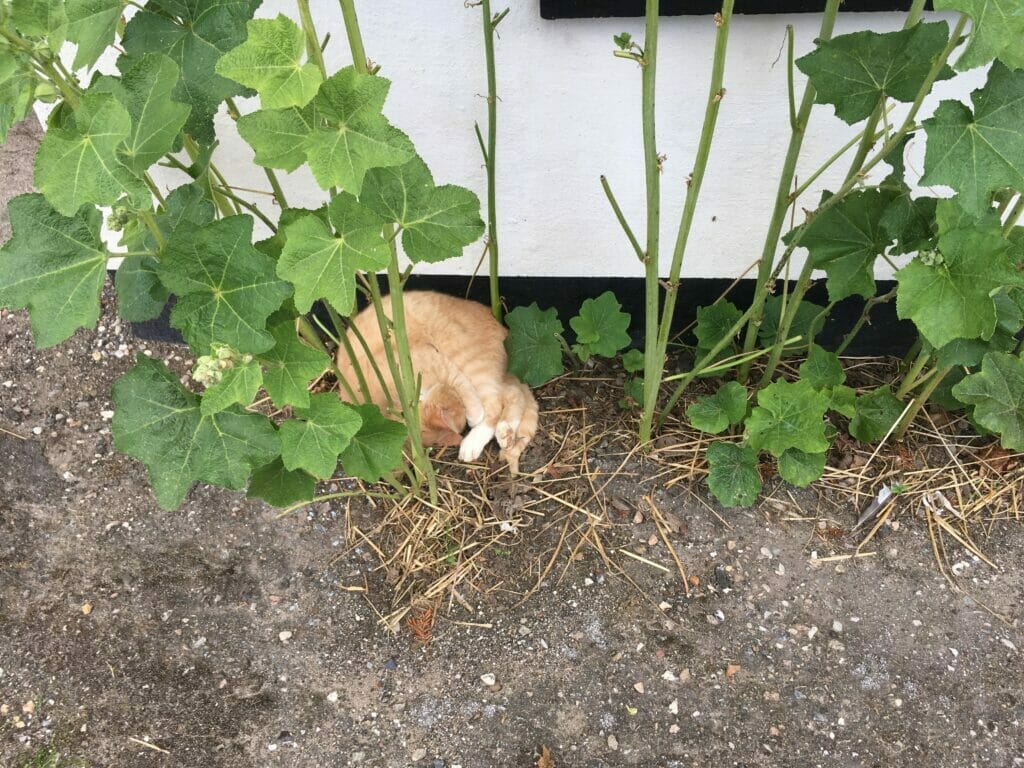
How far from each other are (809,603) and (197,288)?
1521 mm

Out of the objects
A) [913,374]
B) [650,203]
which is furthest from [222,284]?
[913,374]

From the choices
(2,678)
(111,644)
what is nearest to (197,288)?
(111,644)

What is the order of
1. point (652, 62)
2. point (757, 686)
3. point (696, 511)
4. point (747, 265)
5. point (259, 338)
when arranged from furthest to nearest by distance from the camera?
point (747, 265) < point (696, 511) < point (757, 686) < point (652, 62) < point (259, 338)

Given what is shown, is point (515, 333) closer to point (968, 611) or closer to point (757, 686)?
point (757, 686)

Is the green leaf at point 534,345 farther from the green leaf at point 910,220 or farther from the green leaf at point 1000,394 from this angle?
the green leaf at point 1000,394

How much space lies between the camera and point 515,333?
6.54 feet

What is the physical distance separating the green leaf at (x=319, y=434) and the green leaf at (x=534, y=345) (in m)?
0.73

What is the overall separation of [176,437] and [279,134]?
58cm

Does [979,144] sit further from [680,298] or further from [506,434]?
[506,434]

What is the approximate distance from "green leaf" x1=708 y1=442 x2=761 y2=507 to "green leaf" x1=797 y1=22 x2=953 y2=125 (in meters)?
0.81

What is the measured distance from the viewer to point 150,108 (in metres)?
1.00

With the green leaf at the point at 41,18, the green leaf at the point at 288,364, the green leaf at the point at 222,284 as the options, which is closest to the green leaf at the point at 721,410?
the green leaf at the point at 288,364

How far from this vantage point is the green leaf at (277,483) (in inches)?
58.5

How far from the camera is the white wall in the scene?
168 centimetres
